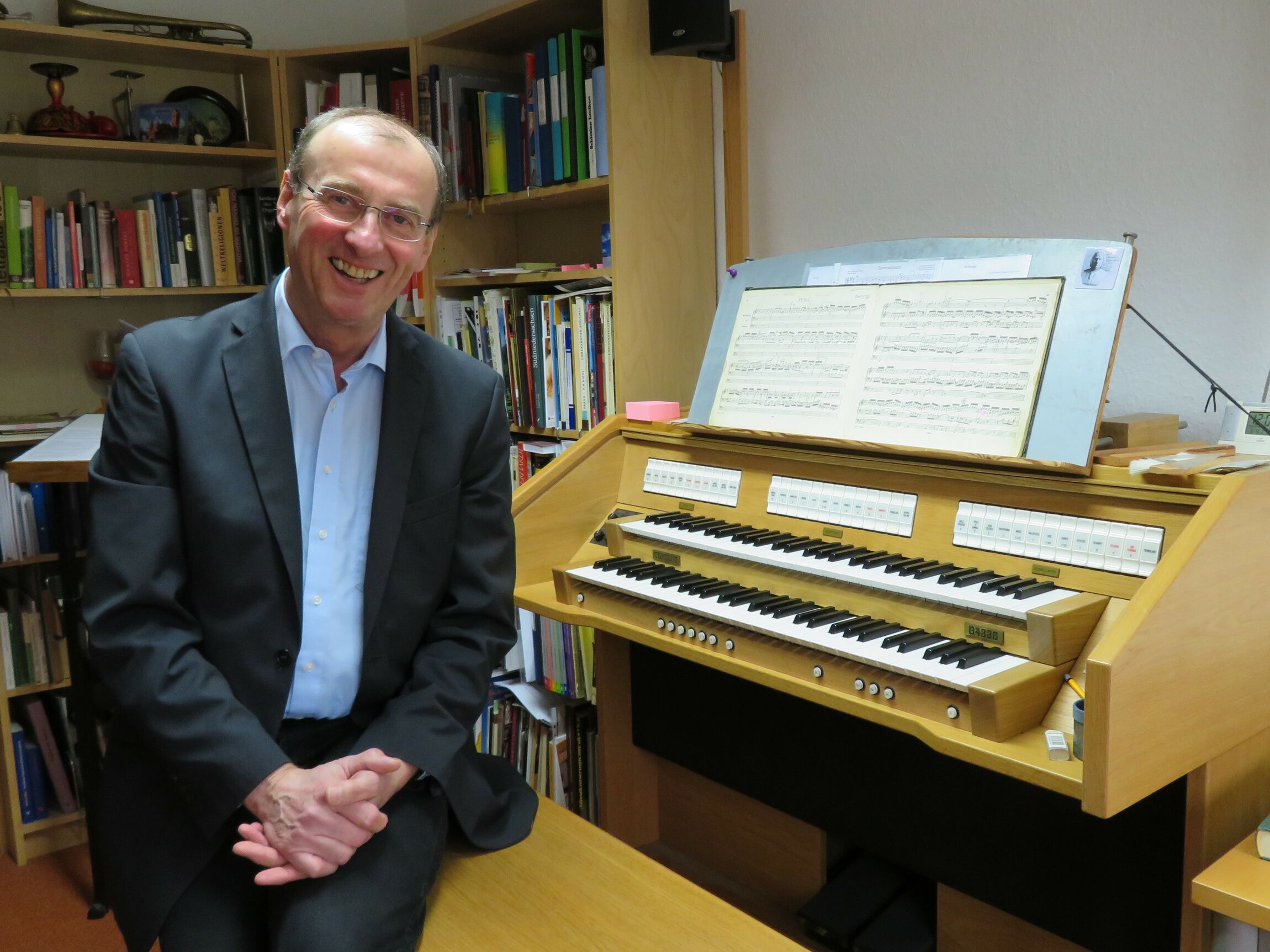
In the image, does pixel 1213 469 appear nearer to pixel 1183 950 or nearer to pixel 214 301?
pixel 1183 950

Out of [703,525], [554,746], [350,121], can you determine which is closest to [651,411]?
[703,525]

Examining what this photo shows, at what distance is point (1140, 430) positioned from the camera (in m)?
1.54

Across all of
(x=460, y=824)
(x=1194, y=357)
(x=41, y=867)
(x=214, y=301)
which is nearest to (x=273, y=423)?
(x=460, y=824)

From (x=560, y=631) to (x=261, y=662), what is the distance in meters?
1.30

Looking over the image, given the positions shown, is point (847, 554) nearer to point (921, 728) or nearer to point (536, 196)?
point (921, 728)

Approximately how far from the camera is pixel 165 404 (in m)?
1.35

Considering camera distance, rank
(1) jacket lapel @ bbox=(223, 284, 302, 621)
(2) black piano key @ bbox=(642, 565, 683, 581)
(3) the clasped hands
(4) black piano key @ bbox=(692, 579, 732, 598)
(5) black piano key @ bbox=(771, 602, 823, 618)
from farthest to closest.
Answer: (2) black piano key @ bbox=(642, 565, 683, 581) < (4) black piano key @ bbox=(692, 579, 732, 598) < (5) black piano key @ bbox=(771, 602, 823, 618) < (1) jacket lapel @ bbox=(223, 284, 302, 621) < (3) the clasped hands

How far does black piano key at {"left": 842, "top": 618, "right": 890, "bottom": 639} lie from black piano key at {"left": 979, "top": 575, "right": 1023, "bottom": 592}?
142mm

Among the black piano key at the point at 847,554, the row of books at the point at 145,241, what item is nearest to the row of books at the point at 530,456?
the row of books at the point at 145,241

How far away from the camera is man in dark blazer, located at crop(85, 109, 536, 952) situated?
4.17 feet

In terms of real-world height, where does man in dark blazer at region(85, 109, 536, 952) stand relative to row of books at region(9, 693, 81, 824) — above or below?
above

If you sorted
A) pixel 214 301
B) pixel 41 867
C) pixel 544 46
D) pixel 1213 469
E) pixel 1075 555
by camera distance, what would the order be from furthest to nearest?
pixel 214 301 < pixel 41 867 < pixel 544 46 < pixel 1075 555 < pixel 1213 469

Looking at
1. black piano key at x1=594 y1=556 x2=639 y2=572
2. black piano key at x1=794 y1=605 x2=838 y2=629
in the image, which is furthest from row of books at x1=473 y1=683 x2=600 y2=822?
black piano key at x1=794 y1=605 x2=838 y2=629

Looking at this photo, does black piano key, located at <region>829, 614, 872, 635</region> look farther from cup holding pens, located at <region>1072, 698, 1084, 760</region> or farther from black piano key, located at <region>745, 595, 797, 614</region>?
cup holding pens, located at <region>1072, 698, 1084, 760</region>
